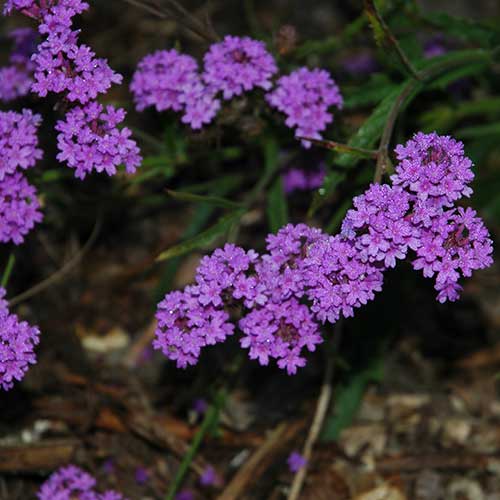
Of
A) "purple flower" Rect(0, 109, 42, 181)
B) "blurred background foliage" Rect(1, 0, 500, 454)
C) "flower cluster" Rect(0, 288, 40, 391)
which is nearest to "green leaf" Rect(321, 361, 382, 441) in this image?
"blurred background foliage" Rect(1, 0, 500, 454)

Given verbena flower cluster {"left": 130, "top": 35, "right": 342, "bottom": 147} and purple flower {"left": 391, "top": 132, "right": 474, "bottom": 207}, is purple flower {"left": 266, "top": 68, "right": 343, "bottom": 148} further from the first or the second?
purple flower {"left": 391, "top": 132, "right": 474, "bottom": 207}

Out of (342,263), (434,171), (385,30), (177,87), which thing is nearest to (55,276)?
(177,87)

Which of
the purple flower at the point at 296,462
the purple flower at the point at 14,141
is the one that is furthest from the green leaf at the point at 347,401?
the purple flower at the point at 14,141

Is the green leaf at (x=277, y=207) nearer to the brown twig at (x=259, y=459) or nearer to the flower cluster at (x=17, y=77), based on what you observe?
the brown twig at (x=259, y=459)

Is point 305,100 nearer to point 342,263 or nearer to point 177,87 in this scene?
point 177,87

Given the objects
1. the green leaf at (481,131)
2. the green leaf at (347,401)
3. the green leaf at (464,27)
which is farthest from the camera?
the green leaf at (481,131)
